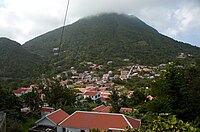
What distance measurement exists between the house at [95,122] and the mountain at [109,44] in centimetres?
3899

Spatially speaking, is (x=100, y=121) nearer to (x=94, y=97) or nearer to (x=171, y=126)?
(x=171, y=126)

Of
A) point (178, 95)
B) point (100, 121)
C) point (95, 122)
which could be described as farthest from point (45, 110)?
point (178, 95)

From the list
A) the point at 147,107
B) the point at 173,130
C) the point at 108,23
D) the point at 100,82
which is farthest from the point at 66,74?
the point at 173,130

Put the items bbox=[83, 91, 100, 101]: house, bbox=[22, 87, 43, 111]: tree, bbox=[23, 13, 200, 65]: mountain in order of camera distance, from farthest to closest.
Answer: bbox=[23, 13, 200, 65]: mountain, bbox=[83, 91, 100, 101]: house, bbox=[22, 87, 43, 111]: tree

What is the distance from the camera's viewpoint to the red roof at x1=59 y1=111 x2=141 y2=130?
456 inches

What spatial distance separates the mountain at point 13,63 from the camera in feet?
99.2

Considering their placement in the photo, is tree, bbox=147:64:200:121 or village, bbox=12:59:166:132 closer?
tree, bbox=147:64:200:121

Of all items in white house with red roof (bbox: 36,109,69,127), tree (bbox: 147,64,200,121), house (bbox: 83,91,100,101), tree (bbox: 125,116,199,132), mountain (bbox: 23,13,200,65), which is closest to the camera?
tree (bbox: 125,116,199,132)

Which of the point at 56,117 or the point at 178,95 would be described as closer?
the point at 178,95

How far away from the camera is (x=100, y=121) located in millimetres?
12188

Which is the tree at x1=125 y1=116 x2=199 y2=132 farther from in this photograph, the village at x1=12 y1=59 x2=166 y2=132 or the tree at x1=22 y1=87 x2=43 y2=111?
the tree at x1=22 y1=87 x2=43 y2=111

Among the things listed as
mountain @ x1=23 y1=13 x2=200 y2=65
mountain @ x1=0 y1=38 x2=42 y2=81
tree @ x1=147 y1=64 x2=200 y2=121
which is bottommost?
tree @ x1=147 y1=64 x2=200 y2=121

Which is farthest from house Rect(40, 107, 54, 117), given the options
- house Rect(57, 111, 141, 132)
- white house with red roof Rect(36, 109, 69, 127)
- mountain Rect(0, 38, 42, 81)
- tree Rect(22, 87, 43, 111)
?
mountain Rect(0, 38, 42, 81)

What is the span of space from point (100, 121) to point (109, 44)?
155ft
